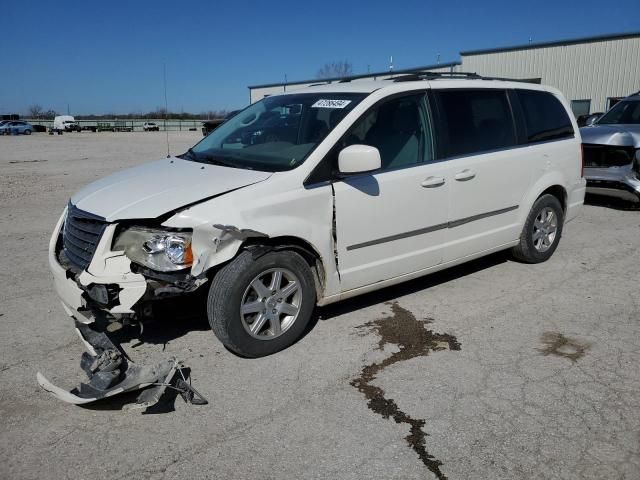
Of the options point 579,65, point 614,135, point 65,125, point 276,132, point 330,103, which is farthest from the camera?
point 65,125

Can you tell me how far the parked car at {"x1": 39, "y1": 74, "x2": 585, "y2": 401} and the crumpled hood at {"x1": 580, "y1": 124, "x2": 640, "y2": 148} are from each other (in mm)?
3679

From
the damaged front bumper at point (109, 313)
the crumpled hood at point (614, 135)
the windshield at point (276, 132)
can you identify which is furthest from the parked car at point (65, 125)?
the damaged front bumper at point (109, 313)

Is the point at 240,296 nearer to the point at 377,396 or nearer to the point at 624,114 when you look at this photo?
the point at 377,396

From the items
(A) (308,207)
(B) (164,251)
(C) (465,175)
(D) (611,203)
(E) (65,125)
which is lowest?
(D) (611,203)

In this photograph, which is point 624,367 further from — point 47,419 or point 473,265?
point 47,419

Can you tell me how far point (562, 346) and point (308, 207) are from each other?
210cm

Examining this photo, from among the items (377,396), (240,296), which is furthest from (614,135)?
(240,296)

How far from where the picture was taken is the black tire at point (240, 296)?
357cm

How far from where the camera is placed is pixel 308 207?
12.6 feet

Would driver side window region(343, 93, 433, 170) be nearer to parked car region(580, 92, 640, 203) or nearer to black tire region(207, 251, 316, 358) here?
black tire region(207, 251, 316, 358)

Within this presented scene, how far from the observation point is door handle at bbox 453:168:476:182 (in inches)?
185

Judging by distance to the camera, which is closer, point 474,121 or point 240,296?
point 240,296

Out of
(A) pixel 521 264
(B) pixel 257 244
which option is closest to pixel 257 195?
(B) pixel 257 244

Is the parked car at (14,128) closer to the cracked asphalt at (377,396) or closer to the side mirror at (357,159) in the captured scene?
the cracked asphalt at (377,396)
